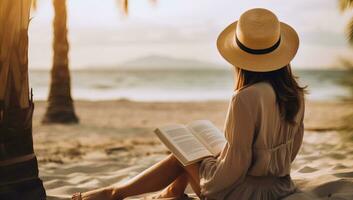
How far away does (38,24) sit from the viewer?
42625mm

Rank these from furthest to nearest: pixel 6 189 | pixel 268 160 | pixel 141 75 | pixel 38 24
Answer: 1. pixel 38 24
2. pixel 141 75
3. pixel 6 189
4. pixel 268 160

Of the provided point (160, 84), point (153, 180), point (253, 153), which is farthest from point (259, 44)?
point (160, 84)

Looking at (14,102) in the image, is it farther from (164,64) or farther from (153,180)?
(164,64)

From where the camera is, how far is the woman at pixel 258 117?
3.25 m

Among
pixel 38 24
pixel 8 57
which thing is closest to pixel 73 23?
pixel 38 24

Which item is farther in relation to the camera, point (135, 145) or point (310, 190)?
point (135, 145)

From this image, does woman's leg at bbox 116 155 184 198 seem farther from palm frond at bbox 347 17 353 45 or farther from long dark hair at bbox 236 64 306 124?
palm frond at bbox 347 17 353 45

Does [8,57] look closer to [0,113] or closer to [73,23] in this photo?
[0,113]

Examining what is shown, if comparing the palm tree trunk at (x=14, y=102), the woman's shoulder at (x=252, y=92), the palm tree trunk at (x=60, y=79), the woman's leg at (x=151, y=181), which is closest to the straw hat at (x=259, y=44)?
the woman's shoulder at (x=252, y=92)

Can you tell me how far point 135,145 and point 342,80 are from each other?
9.53 feet

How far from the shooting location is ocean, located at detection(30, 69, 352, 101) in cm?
2888

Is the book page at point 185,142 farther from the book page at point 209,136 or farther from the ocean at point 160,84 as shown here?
the ocean at point 160,84

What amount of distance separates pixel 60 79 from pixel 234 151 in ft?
28.4

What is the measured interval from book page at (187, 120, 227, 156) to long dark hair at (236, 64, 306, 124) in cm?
53
